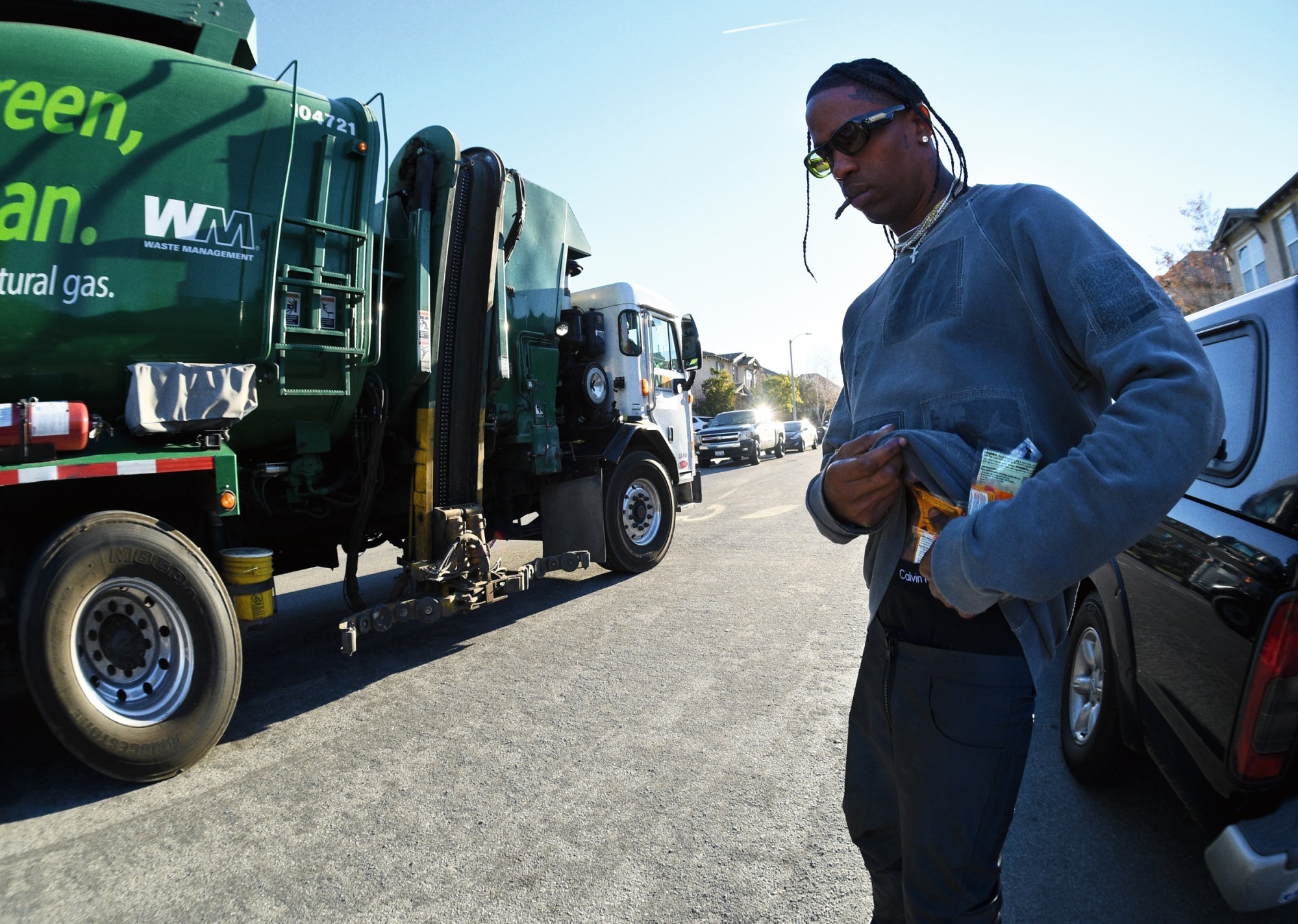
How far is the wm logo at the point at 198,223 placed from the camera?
3838 millimetres

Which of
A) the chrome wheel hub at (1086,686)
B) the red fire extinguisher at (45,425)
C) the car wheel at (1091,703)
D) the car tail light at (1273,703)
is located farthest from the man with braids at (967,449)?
the red fire extinguisher at (45,425)

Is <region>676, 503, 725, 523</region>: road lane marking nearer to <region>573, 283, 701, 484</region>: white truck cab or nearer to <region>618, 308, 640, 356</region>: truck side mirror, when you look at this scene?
<region>573, 283, 701, 484</region>: white truck cab

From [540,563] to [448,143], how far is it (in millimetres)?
3207

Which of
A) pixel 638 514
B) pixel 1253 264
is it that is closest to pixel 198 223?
pixel 638 514

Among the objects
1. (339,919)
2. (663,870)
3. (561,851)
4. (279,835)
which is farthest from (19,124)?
(663,870)

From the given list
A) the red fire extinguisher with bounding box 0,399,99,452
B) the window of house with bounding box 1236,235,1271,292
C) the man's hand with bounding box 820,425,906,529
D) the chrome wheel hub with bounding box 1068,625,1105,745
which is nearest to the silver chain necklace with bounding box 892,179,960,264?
the man's hand with bounding box 820,425,906,529

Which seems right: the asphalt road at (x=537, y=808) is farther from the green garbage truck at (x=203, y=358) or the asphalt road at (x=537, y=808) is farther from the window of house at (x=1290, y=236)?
the window of house at (x=1290, y=236)

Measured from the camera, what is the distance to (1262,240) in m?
23.8

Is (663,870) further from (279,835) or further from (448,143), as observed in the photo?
(448,143)

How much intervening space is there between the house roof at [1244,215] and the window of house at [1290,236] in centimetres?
54

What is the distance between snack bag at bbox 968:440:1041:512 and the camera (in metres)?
1.12

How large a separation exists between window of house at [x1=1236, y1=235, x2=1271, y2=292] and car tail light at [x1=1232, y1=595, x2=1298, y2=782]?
1121 inches

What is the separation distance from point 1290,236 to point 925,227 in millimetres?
28535

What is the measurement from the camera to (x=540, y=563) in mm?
6195
